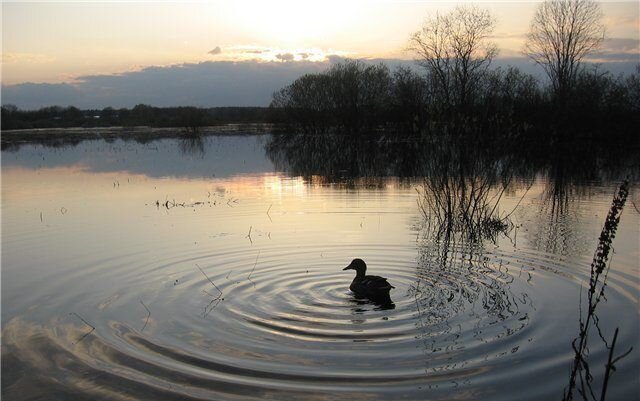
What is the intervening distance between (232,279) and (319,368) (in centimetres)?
390

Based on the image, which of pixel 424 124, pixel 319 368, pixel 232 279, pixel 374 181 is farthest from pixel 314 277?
pixel 374 181

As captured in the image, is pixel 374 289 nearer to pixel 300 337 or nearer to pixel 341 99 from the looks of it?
Result: pixel 300 337

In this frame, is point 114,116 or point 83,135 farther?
point 114,116

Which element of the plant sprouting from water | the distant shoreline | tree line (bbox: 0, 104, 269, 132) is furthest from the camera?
tree line (bbox: 0, 104, 269, 132)

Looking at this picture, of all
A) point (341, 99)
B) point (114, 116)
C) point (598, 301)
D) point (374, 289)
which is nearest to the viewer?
point (598, 301)

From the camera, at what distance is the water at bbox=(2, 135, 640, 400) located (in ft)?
19.2

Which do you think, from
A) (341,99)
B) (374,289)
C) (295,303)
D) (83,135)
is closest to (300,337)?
(295,303)

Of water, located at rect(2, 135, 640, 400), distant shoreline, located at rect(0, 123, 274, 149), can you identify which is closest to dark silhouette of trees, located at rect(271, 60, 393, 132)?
distant shoreline, located at rect(0, 123, 274, 149)

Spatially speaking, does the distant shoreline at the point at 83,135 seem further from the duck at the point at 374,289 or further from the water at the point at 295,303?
the duck at the point at 374,289

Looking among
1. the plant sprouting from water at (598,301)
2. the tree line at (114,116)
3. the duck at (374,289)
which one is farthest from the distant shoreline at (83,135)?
the plant sprouting from water at (598,301)

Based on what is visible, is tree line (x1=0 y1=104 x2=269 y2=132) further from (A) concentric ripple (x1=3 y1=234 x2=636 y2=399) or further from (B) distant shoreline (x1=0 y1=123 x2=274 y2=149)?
(A) concentric ripple (x1=3 y1=234 x2=636 y2=399)

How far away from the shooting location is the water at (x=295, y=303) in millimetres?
5844

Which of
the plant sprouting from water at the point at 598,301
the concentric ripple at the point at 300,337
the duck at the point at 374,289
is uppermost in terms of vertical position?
the plant sprouting from water at the point at 598,301

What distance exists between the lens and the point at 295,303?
8.23 m
